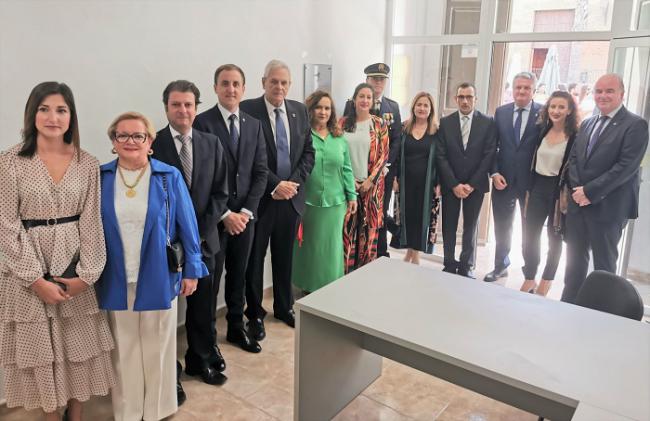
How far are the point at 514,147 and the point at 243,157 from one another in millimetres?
2381

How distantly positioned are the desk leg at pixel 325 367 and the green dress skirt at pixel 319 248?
1199 mm

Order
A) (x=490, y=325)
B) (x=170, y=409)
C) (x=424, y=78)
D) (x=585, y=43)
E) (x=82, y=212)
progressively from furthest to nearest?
1. (x=424, y=78)
2. (x=585, y=43)
3. (x=170, y=409)
4. (x=82, y=212)
5. (x=490, y=325)

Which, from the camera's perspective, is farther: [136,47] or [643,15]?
[643,15]

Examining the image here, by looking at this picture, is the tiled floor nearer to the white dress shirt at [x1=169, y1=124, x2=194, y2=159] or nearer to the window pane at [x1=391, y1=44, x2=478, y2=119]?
the white dress shirt at [x1=169, y1=124, x2=194, y2=159]

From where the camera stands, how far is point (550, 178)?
412cm

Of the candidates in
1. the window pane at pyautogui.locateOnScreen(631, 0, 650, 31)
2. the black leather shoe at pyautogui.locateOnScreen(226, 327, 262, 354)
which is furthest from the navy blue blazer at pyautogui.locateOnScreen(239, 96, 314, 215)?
the window pane at pyautogui.locateOnScreen(631, 0, 650, 31)

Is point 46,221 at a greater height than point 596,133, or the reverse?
point 596,133

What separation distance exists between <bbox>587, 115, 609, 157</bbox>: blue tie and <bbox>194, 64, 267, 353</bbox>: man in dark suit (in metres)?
2.35

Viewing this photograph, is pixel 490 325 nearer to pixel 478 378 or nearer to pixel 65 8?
pixel 478 378

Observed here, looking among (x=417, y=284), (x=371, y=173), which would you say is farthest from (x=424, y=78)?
(x=417, y=284)

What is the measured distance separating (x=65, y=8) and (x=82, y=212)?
3.84 feet

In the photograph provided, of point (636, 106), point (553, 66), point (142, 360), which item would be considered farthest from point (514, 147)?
point (142, 360)

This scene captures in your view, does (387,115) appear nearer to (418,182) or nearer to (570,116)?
(418,182)

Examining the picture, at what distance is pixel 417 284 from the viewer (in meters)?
2.51
